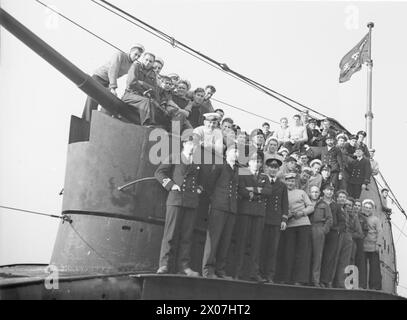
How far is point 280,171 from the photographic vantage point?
9.01 m

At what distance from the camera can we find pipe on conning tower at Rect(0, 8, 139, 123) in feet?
20.7

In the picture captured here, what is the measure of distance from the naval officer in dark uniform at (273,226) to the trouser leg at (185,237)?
50.6 inches

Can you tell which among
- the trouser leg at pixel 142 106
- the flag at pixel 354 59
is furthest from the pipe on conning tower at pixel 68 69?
the flag at pixel 354 59

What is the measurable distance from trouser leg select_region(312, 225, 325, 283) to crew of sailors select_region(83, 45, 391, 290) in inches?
0.5

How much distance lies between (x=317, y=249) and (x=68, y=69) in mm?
4024

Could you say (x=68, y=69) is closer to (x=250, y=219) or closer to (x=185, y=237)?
(x=185, y=237)

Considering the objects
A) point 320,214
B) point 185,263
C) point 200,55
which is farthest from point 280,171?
point 185,263

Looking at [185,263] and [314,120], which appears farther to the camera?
[314,120]

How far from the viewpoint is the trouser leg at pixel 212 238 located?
6.91 m

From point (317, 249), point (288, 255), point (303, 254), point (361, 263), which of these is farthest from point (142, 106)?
point (361, 263)

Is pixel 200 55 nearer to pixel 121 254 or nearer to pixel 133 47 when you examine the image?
pixel 133 47
